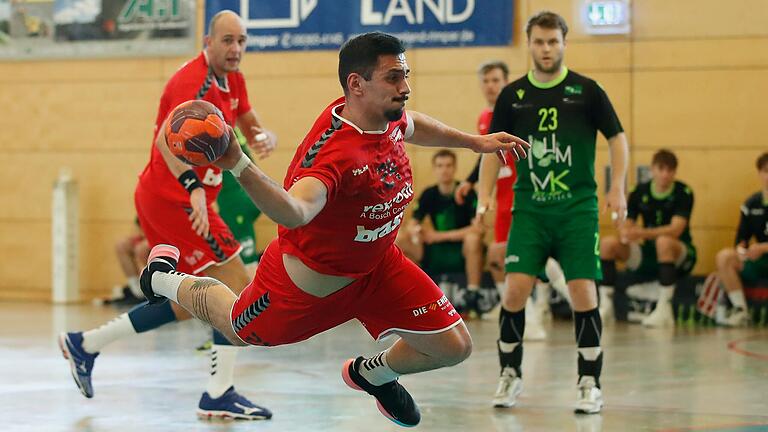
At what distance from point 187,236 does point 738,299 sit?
6453 mm

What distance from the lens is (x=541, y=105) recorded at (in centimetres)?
646

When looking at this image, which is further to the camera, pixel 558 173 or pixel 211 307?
pixel 558 173

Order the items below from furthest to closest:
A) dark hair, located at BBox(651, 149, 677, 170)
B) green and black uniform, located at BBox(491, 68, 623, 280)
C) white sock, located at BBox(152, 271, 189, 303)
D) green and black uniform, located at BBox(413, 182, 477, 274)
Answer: green and black uniform, located at BBox(413, 182, 477, 274), dark hair, located at BBox(651, 149, 677, 170), green and black uniform, located at BBox(491, 68, 623, 280), white sock, located at BBox(152, 271, 189, 303)

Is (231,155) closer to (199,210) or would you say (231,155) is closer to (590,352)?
(199,210)

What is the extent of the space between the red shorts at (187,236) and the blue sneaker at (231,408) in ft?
2.37

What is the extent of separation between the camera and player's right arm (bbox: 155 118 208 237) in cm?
569

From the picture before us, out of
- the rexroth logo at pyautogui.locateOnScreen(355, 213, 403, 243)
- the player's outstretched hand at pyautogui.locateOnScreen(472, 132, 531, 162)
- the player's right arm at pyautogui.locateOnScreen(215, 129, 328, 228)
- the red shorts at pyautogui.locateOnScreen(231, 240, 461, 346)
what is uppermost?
the player's outstretched hand at pyautogui.locateOnScreen(472, 132, 531, 162)

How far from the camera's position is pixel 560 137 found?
21.1 ft

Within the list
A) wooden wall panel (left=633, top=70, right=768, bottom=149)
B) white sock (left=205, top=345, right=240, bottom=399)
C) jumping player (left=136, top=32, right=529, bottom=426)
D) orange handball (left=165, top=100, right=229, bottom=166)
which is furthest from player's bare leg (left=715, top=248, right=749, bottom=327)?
orange handball (left=165, top=100, right=229, bottom=166)

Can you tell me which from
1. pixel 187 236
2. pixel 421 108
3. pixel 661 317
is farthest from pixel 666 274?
pixel 187 236

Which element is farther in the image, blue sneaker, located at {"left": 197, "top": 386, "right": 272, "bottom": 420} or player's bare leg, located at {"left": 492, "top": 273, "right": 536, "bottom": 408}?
player's bare leg, located at {"left": 492, "top": 273, "right": 536, "bottom": 408}

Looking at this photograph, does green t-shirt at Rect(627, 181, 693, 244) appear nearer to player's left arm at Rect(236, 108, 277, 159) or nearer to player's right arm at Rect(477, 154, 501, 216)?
player's right arm at Rect(477, 154, 501, 216)

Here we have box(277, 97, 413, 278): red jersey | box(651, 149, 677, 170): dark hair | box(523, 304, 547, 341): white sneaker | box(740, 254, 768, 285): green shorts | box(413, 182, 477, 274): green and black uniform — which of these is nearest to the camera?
box(277, 97, 413, 278): red jersey

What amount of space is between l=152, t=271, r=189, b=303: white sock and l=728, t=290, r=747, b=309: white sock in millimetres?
7231
